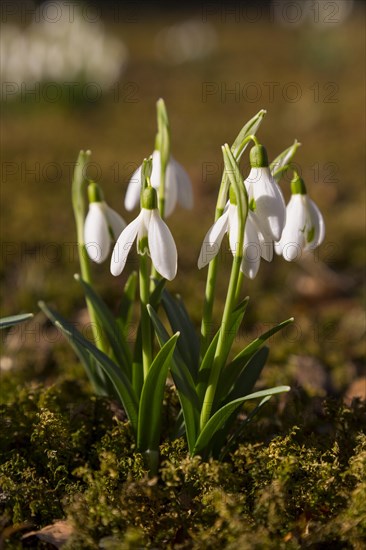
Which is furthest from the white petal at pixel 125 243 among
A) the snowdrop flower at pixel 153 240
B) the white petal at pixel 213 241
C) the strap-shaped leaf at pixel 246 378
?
the strap-shaped leaf at pixel 246 378

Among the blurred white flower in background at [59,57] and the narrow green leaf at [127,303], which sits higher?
the blurred white flower in background at [59,57]

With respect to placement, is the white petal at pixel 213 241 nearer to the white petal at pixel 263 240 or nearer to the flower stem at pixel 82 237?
the white petal at pixel 263 240

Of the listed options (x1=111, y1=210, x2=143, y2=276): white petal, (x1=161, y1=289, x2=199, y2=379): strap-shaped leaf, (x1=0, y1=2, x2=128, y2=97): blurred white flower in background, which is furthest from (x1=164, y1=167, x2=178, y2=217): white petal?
(x1=0, y1=2, x2=128, y2=97): blurred white flower in background

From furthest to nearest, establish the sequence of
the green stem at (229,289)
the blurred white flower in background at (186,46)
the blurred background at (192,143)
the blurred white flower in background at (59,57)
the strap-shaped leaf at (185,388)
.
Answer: the blurred white flower in background at (186,46), the blurred white flower in background at (59,57), the blurred background at (192,143), the strap-shaped leaf at (185,388), the green stem at (229,289)

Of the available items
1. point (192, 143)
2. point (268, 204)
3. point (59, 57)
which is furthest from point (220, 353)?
point (59, 57)

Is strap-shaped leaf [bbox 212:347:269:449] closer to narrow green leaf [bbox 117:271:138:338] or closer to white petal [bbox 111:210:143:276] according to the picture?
narrow green leaf [bbox 117:271:138:338]
